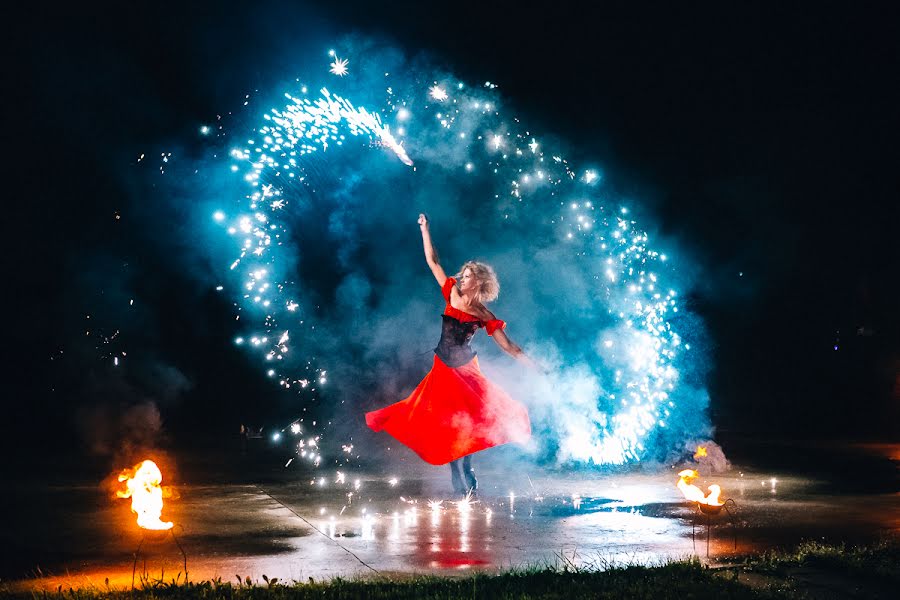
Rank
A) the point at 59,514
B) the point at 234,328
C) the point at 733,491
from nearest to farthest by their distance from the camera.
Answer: the point at 59,514
the point at 733,491
the point at 234,328

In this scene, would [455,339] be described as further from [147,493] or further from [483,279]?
[147,493]

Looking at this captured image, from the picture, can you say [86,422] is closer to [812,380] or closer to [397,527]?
[397,527]

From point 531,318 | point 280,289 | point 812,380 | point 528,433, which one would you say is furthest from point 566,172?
point 812,380

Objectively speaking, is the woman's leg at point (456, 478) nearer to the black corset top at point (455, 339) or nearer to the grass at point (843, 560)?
the black corset top at point (455, 339)

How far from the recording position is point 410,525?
8.82m

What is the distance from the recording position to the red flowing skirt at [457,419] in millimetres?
9766

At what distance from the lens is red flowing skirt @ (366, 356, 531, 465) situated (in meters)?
9.77

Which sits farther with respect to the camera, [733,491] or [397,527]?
[733,491]

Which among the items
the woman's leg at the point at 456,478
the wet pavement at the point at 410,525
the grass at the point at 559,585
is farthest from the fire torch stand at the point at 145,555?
the woman's leg at the point at 456,478

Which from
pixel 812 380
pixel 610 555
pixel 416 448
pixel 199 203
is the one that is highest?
pixel 199 203

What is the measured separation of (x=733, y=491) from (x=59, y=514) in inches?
348

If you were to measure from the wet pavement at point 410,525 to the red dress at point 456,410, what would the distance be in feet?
2.67

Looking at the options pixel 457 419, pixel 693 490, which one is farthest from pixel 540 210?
pixel 693 490

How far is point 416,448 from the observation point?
978 centimetres
